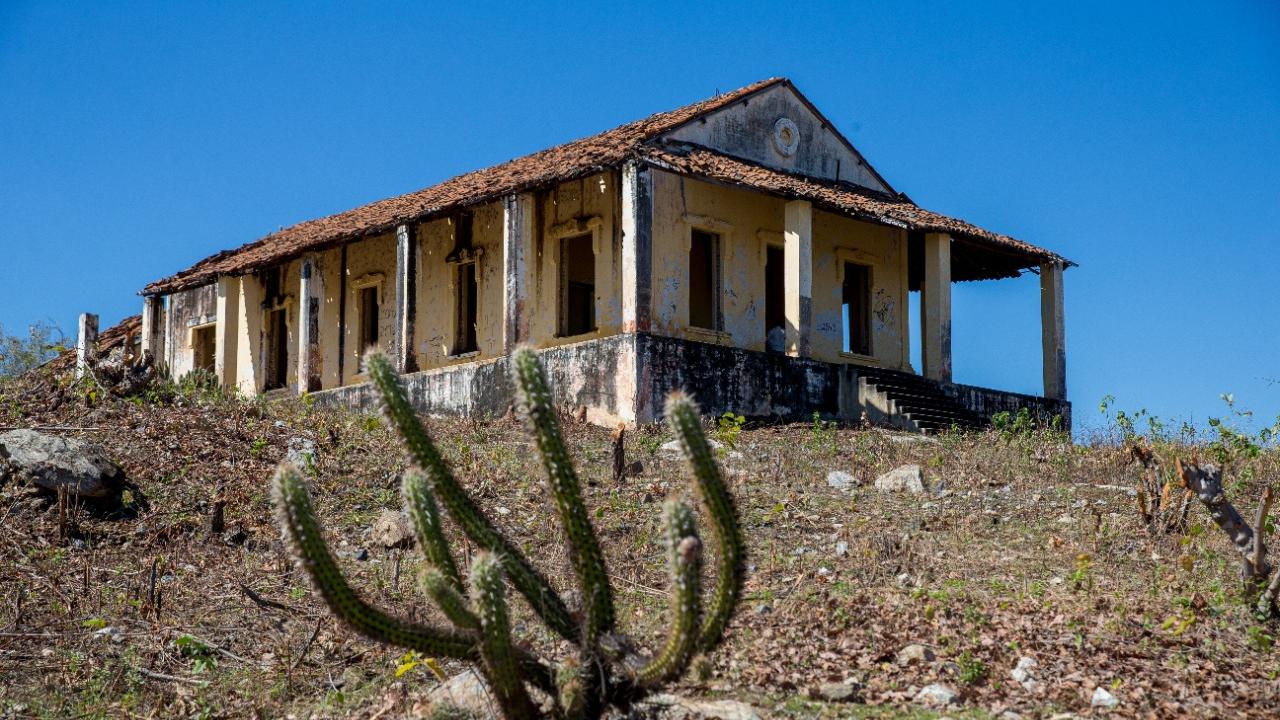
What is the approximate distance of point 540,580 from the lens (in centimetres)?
653

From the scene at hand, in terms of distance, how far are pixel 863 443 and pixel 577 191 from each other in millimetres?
6415

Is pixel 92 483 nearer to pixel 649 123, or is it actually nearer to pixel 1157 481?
pixel 1157 481

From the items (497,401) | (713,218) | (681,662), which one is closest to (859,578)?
(681,662)

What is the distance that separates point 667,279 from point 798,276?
6.06 feet

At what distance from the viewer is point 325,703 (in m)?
7.54

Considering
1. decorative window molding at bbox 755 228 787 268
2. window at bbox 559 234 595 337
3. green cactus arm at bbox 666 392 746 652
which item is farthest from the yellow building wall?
green cactus arm at bbox 666 392 746 652

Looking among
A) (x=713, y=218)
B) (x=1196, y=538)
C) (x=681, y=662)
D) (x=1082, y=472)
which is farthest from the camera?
(x=713, y=218)

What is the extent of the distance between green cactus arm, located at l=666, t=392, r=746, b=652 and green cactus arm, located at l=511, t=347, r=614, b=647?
58 centimetres

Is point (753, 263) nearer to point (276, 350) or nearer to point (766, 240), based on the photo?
point (766, 240)

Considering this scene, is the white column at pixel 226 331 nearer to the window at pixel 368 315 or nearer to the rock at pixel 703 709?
the window at pixel 368 315

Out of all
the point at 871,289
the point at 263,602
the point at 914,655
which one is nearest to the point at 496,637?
the point at 914,655

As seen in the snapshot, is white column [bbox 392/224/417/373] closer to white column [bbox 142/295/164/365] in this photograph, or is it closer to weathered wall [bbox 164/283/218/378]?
weathered wall [bbox 164/283/218/378]

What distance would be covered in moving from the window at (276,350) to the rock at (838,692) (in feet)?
61.9

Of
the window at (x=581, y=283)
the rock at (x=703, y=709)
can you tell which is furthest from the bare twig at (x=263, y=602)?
the window at (x=581, y=283)
